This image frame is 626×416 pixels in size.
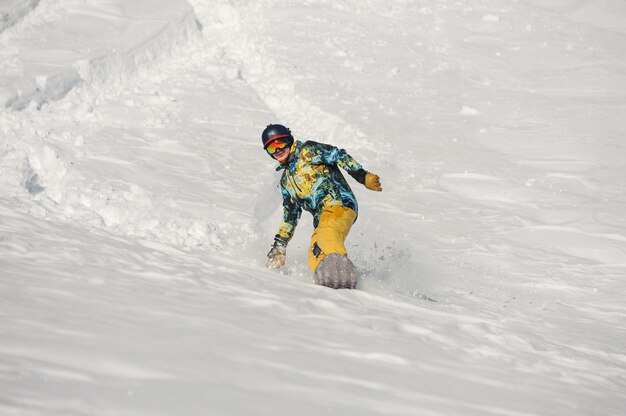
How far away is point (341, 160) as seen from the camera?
5555 mm

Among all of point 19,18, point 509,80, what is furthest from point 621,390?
point 19,18

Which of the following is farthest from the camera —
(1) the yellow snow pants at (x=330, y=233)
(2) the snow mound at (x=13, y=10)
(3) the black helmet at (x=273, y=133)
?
(2) the snow mound at (x=13, y=10)

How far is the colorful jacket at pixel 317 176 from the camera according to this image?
5.52 m

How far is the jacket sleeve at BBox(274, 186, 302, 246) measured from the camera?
564 cm

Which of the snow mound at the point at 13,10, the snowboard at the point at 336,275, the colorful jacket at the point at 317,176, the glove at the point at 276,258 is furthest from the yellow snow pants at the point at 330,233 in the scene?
the snow mound at the point at 13,10

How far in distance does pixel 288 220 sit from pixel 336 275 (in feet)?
4.41

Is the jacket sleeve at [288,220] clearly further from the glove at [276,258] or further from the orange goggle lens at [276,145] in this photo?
the orange goggle lens at [276,145]

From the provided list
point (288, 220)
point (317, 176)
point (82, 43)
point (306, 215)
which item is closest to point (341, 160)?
point (317, 176)

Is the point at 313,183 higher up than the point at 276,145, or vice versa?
the point at 276,145

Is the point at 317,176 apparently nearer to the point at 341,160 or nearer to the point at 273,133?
the point at 341,160

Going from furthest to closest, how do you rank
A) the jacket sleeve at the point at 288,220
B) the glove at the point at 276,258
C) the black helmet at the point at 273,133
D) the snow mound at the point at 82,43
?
the snow mound at the point at 82,43
the jacket sleeve at the point at 288,220
the black helmet at the point at 273,133
the glove at the point at 276,258

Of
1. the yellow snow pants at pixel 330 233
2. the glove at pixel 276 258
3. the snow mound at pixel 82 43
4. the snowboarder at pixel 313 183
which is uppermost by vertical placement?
the snow mound at pixel 82 43

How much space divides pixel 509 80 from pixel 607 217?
18.8 ft

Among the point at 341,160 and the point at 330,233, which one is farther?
the point at 341,160
